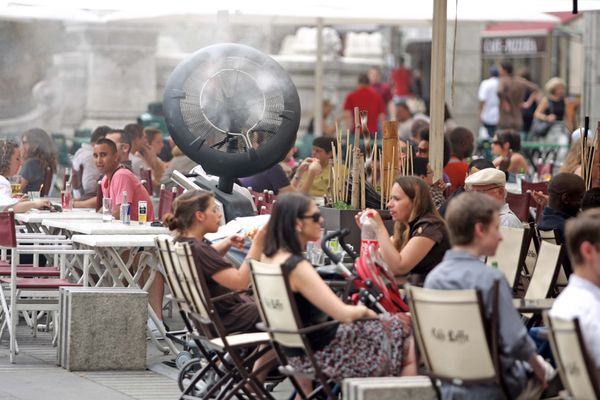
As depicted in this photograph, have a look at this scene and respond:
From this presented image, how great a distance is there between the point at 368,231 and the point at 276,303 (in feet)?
4.62

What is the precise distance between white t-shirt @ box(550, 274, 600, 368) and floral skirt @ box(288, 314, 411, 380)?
121 centimetres

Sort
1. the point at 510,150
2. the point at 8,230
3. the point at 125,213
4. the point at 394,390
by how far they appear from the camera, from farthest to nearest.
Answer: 1. the point at 510,150
2. the point at 125,213
3. the point at 8,230
4. the point at 394,390

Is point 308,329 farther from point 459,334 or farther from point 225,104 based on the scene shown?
point 225,104

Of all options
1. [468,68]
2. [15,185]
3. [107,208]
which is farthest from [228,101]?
[468,68]

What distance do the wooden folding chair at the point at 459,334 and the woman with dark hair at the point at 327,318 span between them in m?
0.84

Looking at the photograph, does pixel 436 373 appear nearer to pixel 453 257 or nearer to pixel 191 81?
pixel 453 257

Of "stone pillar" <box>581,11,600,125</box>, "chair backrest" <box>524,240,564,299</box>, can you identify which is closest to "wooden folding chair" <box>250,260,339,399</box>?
"chair backrest" <box>524,240,564,299</box>

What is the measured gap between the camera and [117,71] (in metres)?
23.0

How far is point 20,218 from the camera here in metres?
12.4

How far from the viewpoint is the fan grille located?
1066 centimetres

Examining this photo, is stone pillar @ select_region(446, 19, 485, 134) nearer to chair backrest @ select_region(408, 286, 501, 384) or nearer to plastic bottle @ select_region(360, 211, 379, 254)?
plastic bottle @ select_region(360, 211, 379, 254)

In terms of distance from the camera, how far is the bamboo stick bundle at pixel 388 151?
33.3 feet

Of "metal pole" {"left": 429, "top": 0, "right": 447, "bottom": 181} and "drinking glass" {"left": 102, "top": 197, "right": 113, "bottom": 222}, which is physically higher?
"metal pole" {"left": 429, "top": 0, "right": 447, "bottom": 181}

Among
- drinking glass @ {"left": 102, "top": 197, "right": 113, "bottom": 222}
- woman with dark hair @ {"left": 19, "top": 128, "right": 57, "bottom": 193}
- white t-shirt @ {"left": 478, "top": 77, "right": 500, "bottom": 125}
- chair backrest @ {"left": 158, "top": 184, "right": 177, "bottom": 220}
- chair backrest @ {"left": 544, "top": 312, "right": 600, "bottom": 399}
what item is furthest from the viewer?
white t-shirt @ {"left": 478, "top": 77, "right": 500, "bottom": 125}
